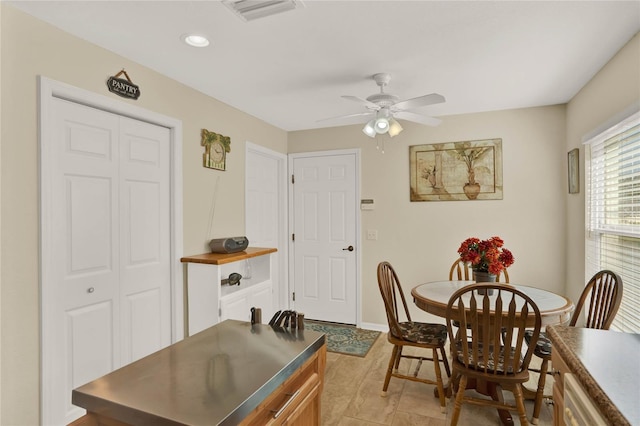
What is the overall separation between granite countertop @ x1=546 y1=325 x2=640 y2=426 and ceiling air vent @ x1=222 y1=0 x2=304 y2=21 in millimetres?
1903

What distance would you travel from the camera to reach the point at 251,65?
254cm

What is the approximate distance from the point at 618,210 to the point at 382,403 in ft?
7.13

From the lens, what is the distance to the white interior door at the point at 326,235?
425cm

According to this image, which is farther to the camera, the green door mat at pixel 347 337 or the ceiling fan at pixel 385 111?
the green door mat at pixel 347 337

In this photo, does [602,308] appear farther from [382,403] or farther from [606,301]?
[382,403]

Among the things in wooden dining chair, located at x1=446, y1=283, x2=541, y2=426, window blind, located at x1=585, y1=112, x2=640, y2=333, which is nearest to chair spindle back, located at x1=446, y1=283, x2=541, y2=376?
wooden dining chair, located at x1=446, y1=283, x2=541, y2=426

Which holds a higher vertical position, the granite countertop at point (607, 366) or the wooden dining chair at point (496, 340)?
the granite countertop at point (607, 366)

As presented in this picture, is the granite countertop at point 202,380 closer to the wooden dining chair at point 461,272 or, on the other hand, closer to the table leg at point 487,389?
the table leg at point 487,389

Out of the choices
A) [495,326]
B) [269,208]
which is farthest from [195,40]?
[495,326]

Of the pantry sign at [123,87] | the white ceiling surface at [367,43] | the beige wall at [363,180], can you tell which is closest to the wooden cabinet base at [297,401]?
the beige wall at [363,180]

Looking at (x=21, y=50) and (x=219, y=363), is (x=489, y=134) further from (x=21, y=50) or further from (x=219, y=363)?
(x=21, y=50)

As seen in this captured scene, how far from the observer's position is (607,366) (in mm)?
1087

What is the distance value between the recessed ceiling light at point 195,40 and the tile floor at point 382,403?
2.54 m

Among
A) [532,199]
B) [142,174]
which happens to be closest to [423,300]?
[532,199]
